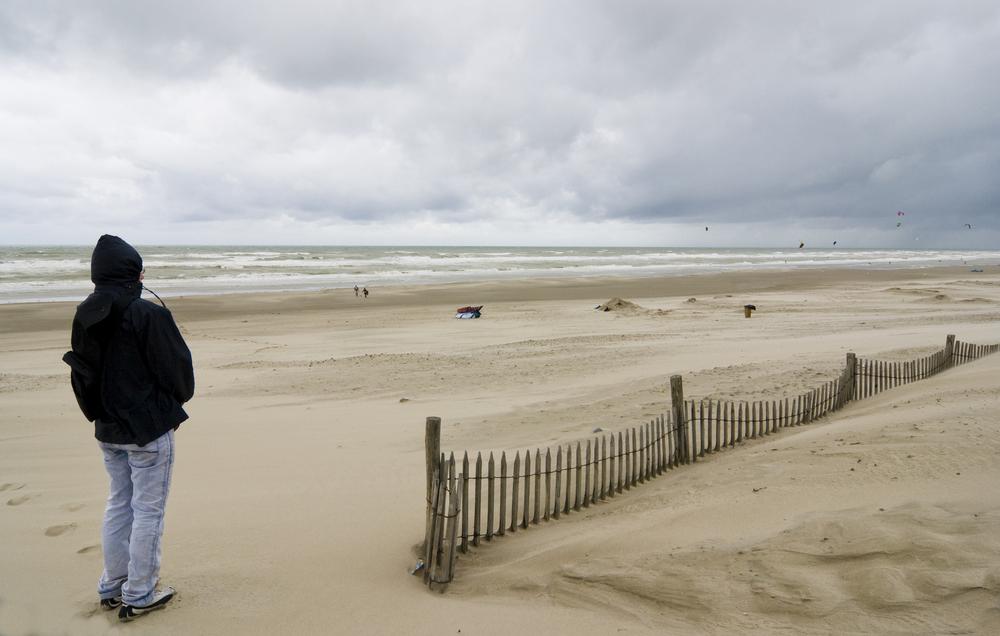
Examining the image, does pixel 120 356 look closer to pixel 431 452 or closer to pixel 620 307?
pixel 431 452

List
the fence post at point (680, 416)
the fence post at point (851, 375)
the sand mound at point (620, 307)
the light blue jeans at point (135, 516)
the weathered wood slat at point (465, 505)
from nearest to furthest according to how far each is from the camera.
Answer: the light blue jeans at point (135, 516) → the weathered wood slat at point (465, 505) → the fence post at point (680, 416) → the fence post at point (851, 375) → the sand mound at point (620, 307)

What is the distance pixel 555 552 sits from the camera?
16.0 ft

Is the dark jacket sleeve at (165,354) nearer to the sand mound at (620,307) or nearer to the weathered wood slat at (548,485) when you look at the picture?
the weathered wood slat at (548,485)

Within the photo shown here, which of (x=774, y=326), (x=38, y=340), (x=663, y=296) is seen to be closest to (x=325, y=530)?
(x=774, y=326)

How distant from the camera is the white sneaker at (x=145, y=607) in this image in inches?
163

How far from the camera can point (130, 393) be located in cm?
395

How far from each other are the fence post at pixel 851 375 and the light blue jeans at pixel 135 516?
8717 mm

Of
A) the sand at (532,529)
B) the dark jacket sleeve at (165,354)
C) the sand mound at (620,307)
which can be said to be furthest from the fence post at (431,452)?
the sand mound at (620,307)

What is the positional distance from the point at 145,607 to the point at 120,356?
5.26 feet

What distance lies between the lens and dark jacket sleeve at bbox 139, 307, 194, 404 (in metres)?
3.96

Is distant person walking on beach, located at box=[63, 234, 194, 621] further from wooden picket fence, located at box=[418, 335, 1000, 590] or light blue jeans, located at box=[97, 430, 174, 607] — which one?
wooden picket fence, located at box=[418, 335, 1000, 590]

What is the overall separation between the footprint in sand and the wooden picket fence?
10.6 ft

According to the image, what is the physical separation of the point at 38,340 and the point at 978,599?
24.5 meters

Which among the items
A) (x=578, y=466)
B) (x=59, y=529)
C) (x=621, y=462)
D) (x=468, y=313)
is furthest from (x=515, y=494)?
(x=468, y=313)
